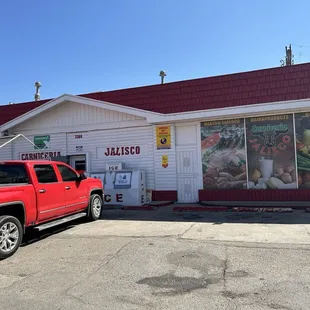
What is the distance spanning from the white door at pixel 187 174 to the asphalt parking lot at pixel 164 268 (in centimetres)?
459

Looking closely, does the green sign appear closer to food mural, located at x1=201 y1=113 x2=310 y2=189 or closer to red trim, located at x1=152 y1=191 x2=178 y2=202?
red trim, located at x1=152 y1=191 x2=178 y2=202

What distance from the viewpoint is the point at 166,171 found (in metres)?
14.3

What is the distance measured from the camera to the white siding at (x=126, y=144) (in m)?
14.6

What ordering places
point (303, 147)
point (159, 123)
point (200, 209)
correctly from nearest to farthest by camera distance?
point (200, 209) < point (303, 147) < point (159, 123)

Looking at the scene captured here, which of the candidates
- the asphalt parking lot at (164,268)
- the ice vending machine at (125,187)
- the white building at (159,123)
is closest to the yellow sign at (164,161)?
the white building at (159,123)

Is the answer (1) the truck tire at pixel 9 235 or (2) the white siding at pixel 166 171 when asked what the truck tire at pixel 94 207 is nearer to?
(1) the truck tire at pixel 9 235

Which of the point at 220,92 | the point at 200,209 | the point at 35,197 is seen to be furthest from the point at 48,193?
the point at 220,92

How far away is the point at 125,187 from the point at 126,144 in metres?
2.19

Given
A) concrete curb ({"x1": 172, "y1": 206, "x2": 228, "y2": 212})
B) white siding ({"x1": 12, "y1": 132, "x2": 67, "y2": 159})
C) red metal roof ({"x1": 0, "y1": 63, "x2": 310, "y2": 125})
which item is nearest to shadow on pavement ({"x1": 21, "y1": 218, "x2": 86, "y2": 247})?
concrete curb ({"x1": 172, "y1": 206, "x2": 228, "y2": 212})

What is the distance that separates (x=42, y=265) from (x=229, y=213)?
6.61 m

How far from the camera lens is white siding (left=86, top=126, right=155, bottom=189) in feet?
48.0

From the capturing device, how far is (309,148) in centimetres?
1241

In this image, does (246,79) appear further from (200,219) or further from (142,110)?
(200,219)

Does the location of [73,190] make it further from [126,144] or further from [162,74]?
[162,74]
